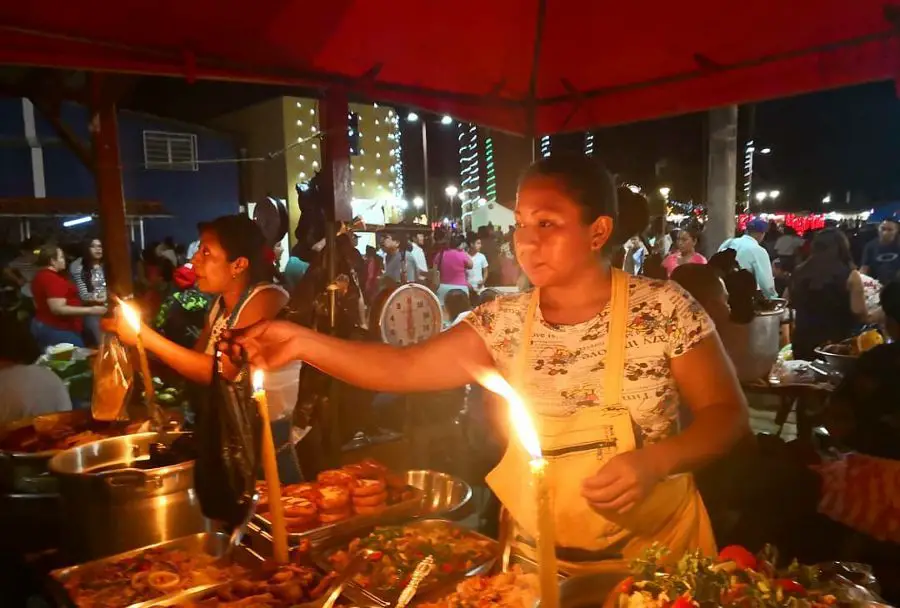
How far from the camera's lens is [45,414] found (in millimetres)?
3920

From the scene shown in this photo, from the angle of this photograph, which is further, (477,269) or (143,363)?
(477,269)

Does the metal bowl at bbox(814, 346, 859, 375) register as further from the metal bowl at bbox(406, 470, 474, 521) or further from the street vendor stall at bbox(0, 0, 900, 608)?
the metal bowl at bbox(406, 470, 474, 521)

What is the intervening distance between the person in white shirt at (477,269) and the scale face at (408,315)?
26.7ft

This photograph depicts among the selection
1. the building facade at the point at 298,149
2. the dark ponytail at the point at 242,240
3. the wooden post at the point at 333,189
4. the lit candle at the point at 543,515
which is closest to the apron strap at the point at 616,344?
the lit candle at the point at 543,515

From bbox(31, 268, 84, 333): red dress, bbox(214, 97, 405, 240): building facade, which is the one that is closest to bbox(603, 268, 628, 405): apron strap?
bbox(31, 268, 84, 333): red dress

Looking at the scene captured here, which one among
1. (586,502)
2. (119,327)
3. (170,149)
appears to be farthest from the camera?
(170,149)

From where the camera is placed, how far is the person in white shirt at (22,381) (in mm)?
4027

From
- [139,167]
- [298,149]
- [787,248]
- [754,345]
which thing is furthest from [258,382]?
[139,167]

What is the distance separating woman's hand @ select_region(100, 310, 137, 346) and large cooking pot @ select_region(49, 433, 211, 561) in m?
0.74

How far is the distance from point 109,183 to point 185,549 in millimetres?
3442

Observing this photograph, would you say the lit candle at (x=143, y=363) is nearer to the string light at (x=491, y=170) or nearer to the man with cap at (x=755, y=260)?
the string light at (x=491, y=170)

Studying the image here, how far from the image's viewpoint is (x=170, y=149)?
1903cm

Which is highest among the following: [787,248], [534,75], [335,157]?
[534,75]

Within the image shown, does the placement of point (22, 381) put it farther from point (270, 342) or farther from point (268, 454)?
point (268, 454)
